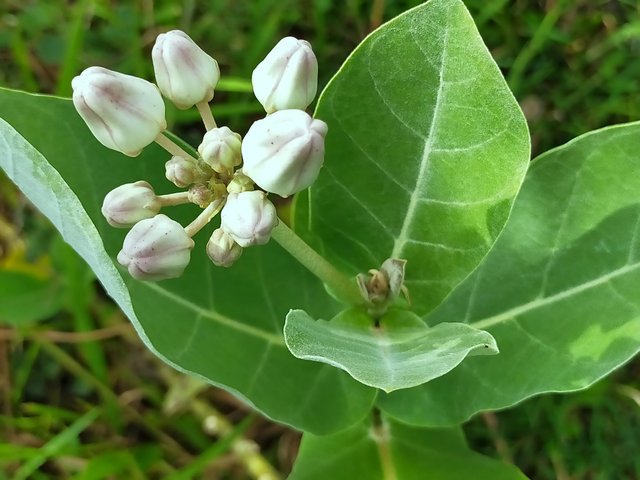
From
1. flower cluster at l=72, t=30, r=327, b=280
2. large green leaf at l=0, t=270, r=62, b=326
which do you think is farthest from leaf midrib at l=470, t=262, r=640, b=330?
large green leaf at l=0, t=270, r=62, b=326

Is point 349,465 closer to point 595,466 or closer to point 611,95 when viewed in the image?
point 595,466

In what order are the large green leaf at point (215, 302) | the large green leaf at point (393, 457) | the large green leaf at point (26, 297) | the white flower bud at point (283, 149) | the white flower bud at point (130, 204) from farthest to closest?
the large green leaf at point (26, 297), the large green leaf at point (393, 457), the large green leaf at point (215, 302), the white flower bud at point (130, 204), the white flower bud at point (283, 149)

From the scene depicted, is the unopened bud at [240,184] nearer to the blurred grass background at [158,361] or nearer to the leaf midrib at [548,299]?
the leaf midrib at [548,299]

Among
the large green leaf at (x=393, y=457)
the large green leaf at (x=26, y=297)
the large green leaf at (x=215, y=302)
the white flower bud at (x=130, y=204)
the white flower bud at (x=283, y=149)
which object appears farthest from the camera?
the large green leaf at (x=26, y=297)

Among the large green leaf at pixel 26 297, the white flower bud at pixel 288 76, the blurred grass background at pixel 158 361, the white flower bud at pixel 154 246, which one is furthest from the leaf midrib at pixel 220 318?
the large green leaf at pixel 26 297

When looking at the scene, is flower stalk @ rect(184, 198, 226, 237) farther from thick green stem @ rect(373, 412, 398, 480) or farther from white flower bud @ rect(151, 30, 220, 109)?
thick green stem @ rect(373, 412, 398, 480)

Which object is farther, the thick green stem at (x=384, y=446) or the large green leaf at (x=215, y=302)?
the thick green stem at (x=384, y=446)

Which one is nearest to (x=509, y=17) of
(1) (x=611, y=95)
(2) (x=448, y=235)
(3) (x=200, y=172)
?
(1) (x=611, y=95)
